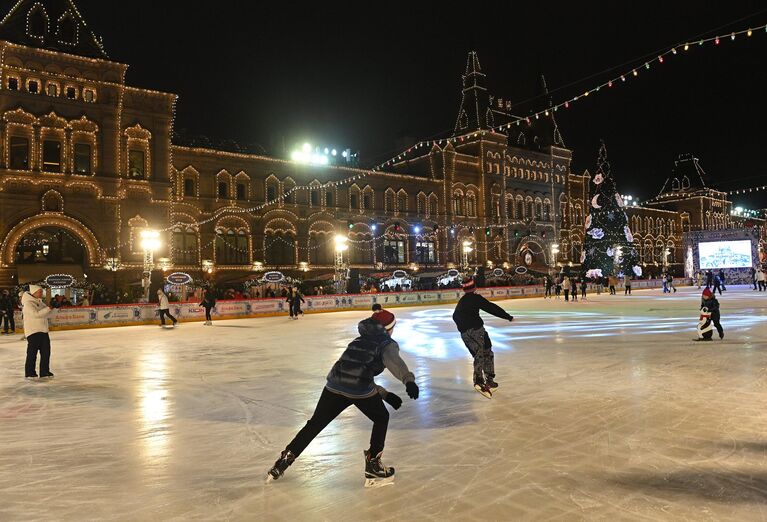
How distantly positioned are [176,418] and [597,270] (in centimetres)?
4828

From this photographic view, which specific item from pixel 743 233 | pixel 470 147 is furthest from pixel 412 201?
pixel 743 233

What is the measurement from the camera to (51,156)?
29.4 meters

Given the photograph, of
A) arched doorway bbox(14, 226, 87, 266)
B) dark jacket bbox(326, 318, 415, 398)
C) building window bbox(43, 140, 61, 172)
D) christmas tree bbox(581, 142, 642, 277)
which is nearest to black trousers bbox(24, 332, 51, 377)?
dark jacket bbox(326, 318, 415, 398)

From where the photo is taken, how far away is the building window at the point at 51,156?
2916 centimetres

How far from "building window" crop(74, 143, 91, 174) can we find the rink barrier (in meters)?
11.2

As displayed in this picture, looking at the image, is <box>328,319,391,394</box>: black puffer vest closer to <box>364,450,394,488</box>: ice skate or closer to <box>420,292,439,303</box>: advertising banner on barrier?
<box>364,450,394,488</box>: ice skate

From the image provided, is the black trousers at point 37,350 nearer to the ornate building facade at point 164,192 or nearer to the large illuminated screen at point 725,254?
the ornate building facade at point 164,192

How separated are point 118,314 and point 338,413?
68.8 feet

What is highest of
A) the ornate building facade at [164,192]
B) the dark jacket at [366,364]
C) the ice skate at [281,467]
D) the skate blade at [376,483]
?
the ornate building facade at [164,192]

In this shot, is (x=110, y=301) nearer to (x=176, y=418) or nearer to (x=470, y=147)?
(x=176, y=418)

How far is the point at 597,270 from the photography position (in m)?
50.1

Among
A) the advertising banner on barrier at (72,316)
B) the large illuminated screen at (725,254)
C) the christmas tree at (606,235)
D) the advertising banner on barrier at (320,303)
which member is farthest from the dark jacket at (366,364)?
the large illuminated screen at (725,254)

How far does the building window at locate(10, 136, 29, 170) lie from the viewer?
2830 centimetres

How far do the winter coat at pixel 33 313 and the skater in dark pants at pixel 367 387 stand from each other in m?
6.97
